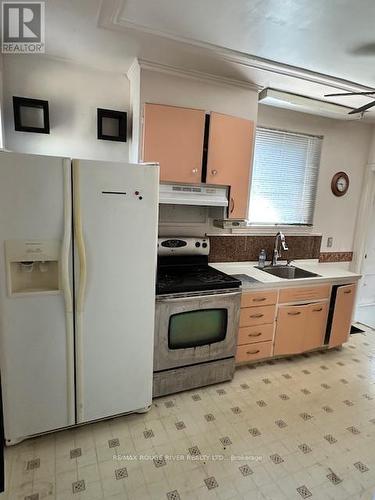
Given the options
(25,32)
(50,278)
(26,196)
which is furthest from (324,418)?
(25,32)

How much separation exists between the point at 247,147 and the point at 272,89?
57 centimetres

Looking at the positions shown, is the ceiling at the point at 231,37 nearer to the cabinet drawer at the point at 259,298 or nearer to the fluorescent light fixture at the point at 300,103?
the fluorescent light fixture at the point at 300,103

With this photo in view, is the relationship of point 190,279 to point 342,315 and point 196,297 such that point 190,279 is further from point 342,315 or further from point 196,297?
point 342,315

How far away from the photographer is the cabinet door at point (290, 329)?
9.13 ft

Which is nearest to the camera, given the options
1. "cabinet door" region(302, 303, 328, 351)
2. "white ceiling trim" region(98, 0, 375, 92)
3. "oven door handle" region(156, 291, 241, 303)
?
"white ceiling trim" region(98, 0, 375, 92)

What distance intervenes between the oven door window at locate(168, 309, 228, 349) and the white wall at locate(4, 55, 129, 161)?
1.50 metres

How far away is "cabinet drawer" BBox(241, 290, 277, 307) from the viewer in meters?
2.60

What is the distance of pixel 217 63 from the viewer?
7.19 ft

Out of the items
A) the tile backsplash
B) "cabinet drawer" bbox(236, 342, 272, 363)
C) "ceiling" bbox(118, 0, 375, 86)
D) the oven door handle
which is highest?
"ceiling" bbox(118, 0, 375, 86)

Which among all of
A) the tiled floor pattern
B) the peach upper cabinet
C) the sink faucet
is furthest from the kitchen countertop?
the tiled floor pattern

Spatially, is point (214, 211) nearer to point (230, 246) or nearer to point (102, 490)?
point (230, 246)

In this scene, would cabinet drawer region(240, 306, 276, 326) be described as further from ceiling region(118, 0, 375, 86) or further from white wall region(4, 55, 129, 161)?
ceiling region(118, 0, 375, 86)

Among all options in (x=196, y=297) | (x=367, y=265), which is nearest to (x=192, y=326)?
(x=196, y=297)

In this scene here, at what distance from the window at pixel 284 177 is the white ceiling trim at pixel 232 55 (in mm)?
731
